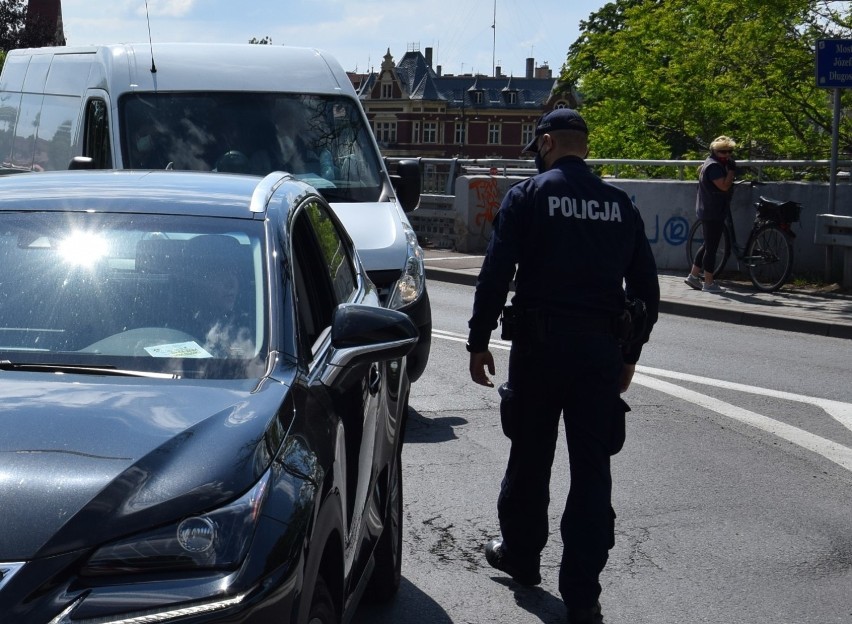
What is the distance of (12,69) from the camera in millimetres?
13688

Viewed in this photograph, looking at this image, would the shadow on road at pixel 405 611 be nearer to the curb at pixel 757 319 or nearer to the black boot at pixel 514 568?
the black boot at pixel 514 568

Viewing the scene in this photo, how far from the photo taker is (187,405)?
3.33m

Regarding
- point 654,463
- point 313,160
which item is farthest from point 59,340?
point 313,160

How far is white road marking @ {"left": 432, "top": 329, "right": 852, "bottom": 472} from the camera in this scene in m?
8.34

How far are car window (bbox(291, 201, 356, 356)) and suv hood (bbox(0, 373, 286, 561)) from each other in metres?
0.59

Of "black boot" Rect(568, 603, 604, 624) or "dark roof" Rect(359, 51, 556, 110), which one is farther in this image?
"dark roof" Rect(359, 51, 556, 110)

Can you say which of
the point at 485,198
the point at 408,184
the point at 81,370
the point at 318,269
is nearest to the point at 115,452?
the point at 81,370

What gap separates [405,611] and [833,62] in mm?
13066

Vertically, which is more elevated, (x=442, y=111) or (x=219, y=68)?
(x=219, y=68)

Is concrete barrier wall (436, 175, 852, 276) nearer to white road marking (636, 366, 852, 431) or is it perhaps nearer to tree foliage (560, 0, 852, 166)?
tree foliage (560, 0, 852, 166)

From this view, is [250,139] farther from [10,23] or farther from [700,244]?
[10,23]

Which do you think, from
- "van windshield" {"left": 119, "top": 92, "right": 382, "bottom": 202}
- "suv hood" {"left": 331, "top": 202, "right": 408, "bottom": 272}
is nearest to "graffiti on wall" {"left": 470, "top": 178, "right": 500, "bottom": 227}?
"van windshield" {"left": 119, "top": 92, "right": 382, "bottom": 202}

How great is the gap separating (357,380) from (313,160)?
6.09 m

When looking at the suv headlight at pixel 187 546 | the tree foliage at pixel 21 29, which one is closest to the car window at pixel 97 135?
the suv headlight at pixel 187 546
